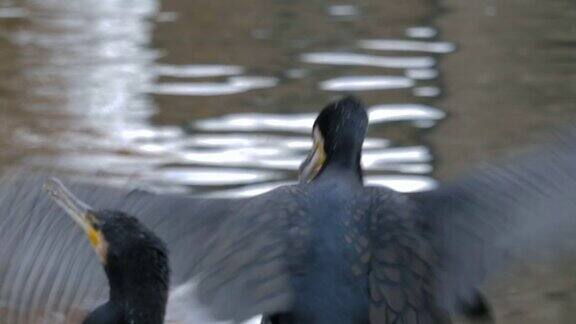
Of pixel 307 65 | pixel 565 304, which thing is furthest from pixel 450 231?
pixel 307 65

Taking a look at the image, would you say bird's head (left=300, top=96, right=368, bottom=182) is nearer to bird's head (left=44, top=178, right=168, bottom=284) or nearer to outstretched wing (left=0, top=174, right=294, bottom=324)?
outstretched wing (left=0, top=174, right=294, bottom=324)

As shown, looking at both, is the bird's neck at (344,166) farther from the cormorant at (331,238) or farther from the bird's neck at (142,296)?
the bird's neck at (142,296)

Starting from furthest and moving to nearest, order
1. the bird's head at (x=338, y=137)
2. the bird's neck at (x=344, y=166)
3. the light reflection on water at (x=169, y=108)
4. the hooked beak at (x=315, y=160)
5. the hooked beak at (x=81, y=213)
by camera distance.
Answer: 1. the light reflection on water at (x=169, y=108)
2. the hooked beak at (x=315, y=160)
3. the bird's head at (x=338, y=137)
4. the bird's neck at (x=344, y=166)
5. the hooked beak at (x=81, y=213)

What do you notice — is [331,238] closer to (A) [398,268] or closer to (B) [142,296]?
(A) [398,268]

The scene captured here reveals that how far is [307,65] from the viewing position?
11773mm

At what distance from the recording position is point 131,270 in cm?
427

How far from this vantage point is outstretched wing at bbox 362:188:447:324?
4527 millimetres

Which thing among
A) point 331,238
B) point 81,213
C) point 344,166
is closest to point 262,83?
point 344,166

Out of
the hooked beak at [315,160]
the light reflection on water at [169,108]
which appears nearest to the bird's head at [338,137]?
the hooked beak at [315,160]

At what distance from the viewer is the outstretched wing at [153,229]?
4.65 m

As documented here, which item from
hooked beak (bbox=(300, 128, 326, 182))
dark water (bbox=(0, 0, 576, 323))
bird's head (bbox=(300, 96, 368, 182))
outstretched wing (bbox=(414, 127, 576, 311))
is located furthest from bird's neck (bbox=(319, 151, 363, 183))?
dark water (bbox=(0, 0, 576, 323))

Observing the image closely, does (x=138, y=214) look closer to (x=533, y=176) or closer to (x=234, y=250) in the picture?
(x=234, y=250)

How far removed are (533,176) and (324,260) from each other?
979mm

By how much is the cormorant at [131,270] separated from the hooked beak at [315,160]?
120cm
